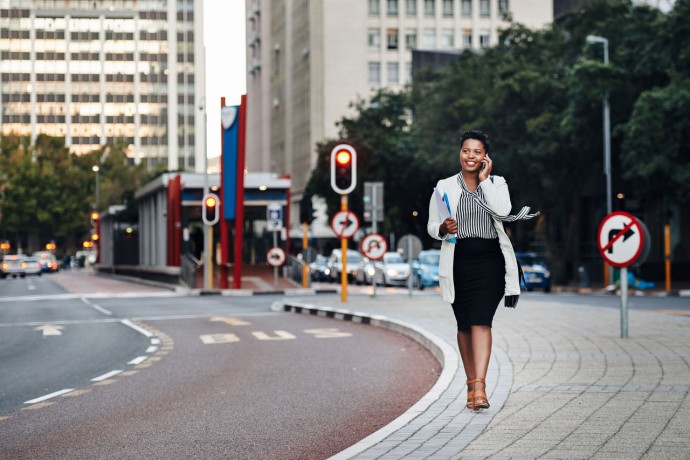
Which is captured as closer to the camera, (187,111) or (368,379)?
(368,379)

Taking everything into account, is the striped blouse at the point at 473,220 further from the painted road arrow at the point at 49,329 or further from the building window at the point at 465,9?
the building window at the point at 465,9

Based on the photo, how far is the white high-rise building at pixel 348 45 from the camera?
10106cm

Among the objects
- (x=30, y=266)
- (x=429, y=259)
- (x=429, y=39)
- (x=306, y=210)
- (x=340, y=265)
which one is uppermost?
(x=429, y=39)

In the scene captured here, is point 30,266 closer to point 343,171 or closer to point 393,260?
point 393,260

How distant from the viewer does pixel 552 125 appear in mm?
44656

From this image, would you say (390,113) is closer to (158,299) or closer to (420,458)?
(158,299)

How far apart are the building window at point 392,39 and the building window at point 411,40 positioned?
1003 mm

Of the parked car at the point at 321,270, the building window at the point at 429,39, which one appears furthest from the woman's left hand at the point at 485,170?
the building window at the point at 429,39

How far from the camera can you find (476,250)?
829 cm

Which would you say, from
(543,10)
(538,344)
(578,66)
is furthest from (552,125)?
(543,10)

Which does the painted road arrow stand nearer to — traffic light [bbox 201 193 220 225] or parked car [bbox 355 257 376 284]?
traffic light [bbox 201 193 220 225]

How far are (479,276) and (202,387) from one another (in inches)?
159

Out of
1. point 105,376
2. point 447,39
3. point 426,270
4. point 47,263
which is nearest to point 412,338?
point 105,376

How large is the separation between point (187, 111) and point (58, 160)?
3756cm
